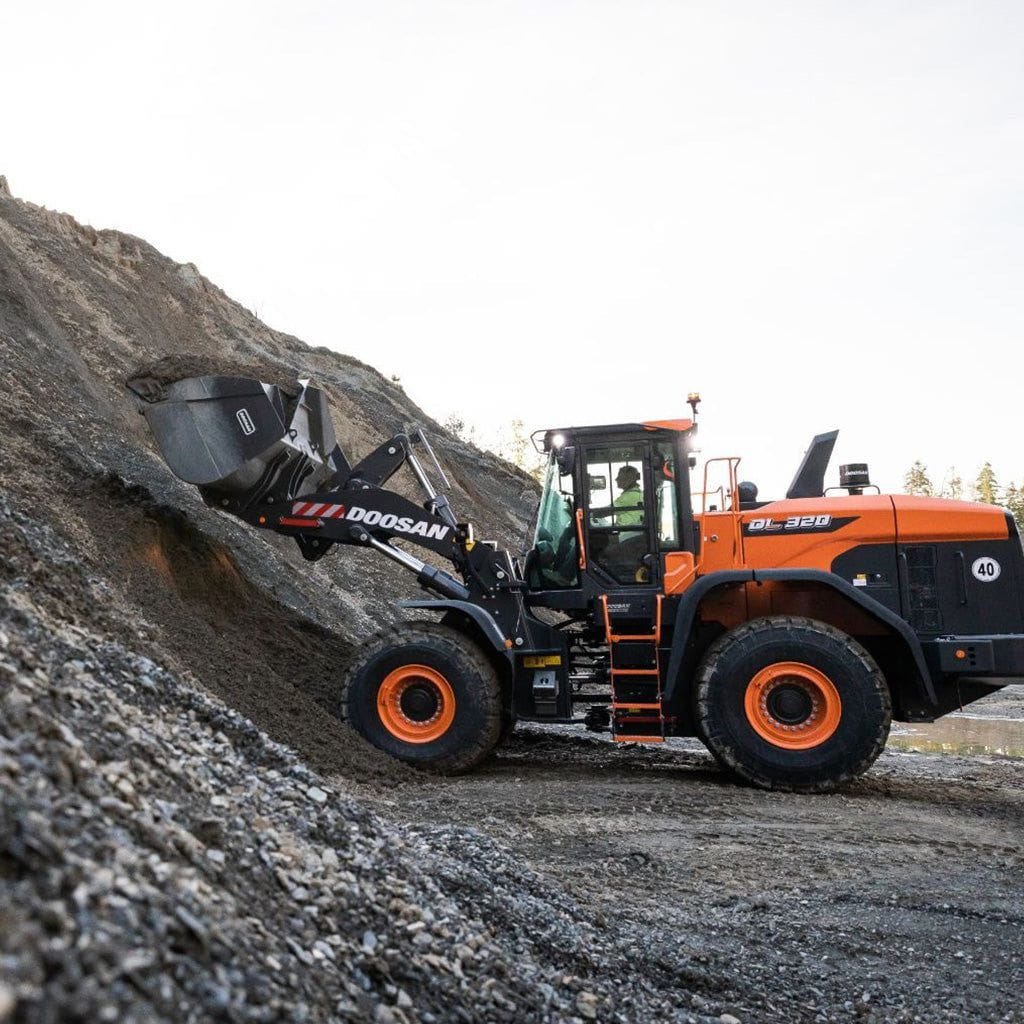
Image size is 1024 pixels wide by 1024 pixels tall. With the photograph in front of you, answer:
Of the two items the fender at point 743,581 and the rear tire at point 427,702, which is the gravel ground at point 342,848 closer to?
the rear tire at point 427,702

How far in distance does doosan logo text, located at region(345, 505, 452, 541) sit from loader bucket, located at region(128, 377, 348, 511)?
2.28ft

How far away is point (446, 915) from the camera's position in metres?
3.62

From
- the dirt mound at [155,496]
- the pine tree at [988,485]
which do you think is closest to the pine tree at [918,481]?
the pine tree at [988,485]

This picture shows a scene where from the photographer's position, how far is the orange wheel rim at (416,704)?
805cm

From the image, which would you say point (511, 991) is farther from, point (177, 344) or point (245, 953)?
point (177, 344)

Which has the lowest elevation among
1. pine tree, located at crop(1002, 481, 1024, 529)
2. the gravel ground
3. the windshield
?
the gravel ground

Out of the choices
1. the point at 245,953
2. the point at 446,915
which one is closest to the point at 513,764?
the point at 446,915

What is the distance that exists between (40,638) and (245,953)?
7.28 feet

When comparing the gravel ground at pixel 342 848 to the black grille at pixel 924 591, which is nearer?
the gravel ground at pixel 342 848

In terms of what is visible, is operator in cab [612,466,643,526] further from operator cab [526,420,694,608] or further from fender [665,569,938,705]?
fender [665,569,938,705]

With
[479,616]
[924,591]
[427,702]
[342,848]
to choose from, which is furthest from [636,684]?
[342,848]

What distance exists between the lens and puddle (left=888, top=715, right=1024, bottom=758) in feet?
39.1

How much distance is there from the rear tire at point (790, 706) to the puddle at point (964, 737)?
4.21 metres

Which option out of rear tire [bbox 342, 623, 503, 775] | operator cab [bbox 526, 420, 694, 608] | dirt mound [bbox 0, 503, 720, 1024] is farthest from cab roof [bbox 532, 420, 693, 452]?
dirt mound [bbox 0, 503, 720, 1024]
